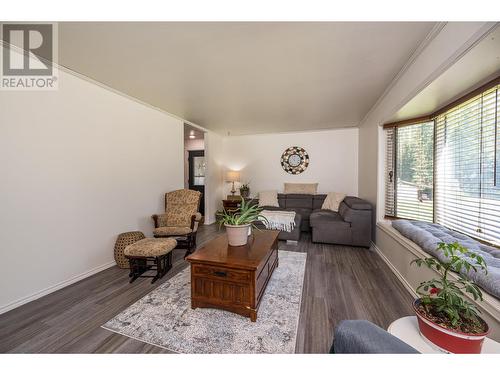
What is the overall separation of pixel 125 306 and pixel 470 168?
12.0ft

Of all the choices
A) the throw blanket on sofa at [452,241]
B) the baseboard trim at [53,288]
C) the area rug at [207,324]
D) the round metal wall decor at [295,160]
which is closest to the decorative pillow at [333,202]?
the round metal wall decor at [295,160]

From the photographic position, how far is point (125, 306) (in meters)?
1.84

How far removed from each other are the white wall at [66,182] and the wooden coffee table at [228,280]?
165 centimetres

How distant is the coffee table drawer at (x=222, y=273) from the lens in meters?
1.63

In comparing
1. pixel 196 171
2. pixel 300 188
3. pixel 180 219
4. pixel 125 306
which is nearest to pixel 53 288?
pixel 125 306

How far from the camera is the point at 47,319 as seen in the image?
5.50 feet

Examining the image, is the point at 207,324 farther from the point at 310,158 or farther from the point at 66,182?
the point at 310,158

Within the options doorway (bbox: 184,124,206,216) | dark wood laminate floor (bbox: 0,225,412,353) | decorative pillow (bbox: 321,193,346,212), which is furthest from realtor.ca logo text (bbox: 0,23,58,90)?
decorative pillow (bbox: 321,193,346,212)

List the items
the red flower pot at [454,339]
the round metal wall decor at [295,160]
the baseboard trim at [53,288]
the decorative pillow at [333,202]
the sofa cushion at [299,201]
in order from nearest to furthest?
1. the red flower pot at [454,339]
2. the baseboard trim at [53,288]
3. the decorative pillow at [333,202]
4. the sofa cushion at [299,201]
5. the round metal wall decor at [295,160]

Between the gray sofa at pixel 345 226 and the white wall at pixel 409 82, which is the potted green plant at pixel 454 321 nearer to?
the white wall at pixel 409 82

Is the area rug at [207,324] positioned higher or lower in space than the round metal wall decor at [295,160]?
lower

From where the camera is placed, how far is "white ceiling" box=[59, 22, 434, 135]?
162 centimetres

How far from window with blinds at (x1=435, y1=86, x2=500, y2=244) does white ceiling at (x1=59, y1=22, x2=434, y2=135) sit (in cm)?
85
